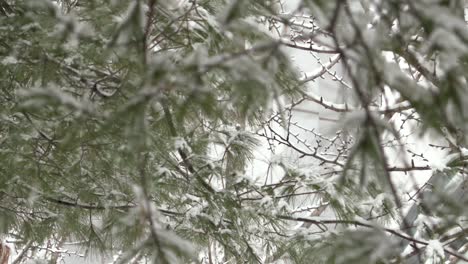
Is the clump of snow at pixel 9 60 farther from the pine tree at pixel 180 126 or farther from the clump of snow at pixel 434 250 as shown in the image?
the clump of snow at pixel 434 250

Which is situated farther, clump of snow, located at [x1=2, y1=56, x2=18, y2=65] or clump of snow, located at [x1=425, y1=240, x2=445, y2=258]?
clump of snow, located at [x1=425, y1=240, x2=445, y2=258]

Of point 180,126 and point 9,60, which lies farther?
point 9,60

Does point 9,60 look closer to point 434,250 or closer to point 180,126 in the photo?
point 180,126

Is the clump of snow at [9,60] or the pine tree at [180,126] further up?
the clump of snow at [9,60]

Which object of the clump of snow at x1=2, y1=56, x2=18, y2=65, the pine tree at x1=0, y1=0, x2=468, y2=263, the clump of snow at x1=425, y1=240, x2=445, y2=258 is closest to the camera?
the pine tree at x1=0, y1=0, x2=468, y2=263

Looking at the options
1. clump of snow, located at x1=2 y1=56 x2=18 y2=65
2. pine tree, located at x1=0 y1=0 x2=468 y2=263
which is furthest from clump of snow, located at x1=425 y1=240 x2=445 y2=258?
clump of snow, located at x1=2 y1=56 x2=18 y2=65

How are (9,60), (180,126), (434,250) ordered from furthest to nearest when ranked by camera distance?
(434,250) < (9,60) < (180,126)

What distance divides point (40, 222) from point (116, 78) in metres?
0.71

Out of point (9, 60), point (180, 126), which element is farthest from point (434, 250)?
point (9, 60)

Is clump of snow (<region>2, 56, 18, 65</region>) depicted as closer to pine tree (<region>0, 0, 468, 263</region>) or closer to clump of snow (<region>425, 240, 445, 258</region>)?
pine tree (<region>0, 0, 468, 263</region>)

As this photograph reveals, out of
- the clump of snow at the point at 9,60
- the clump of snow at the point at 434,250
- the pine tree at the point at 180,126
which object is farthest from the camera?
the clump of snow at the point at 434,250

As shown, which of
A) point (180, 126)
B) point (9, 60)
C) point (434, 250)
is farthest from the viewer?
point (434, 250)

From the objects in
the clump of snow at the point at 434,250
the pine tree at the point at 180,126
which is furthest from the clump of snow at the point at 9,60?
the clump of snow at the point at 434,250

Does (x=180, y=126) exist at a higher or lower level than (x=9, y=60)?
lower
